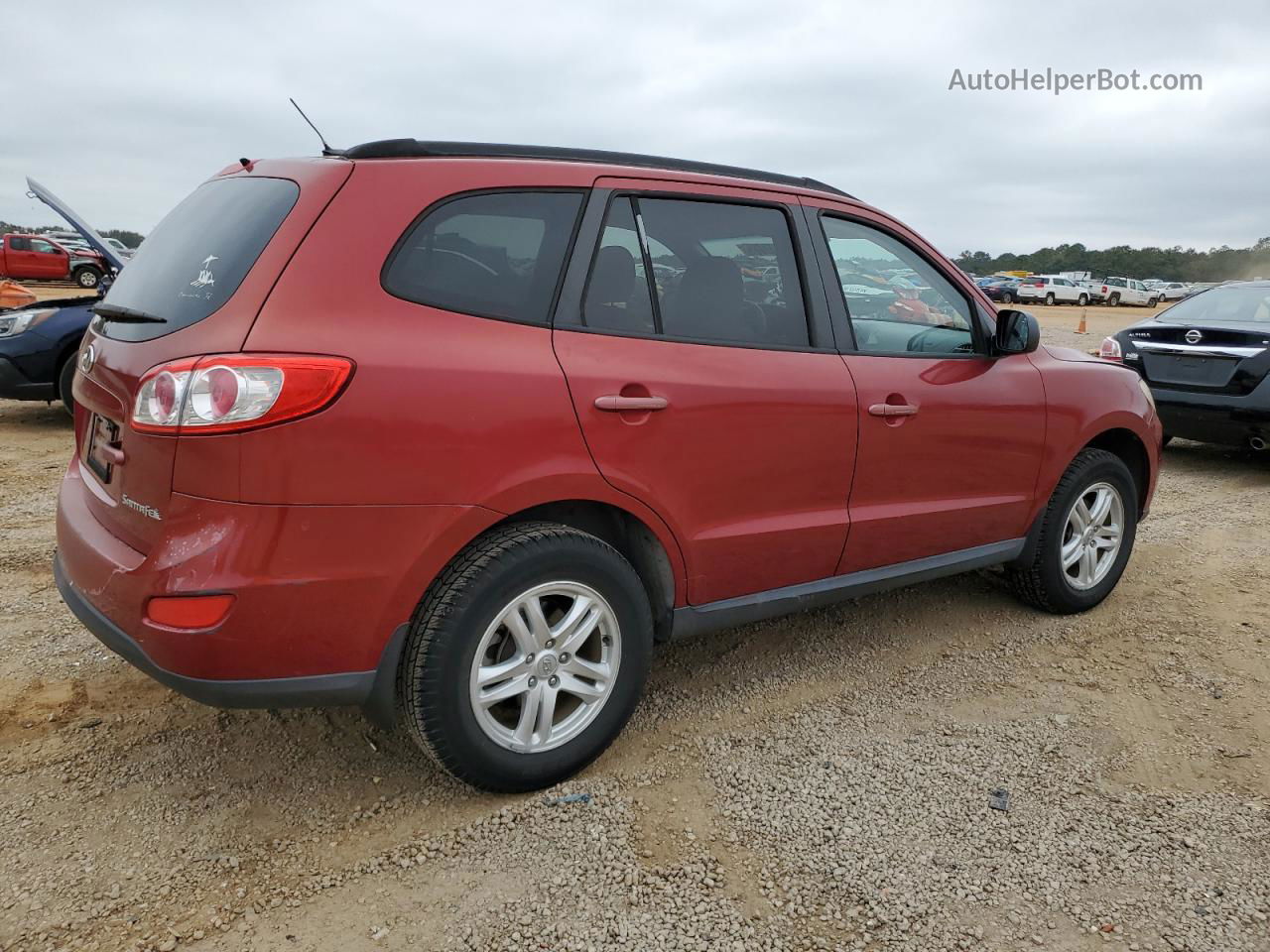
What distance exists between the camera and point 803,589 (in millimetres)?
3312

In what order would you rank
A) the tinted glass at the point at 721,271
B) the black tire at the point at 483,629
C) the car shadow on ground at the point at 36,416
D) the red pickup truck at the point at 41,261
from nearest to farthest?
the black tire at the point at 483,629
the tinted glass at the point at 721,271
the car shadow on ground at the point at 36,416
the red pickup truck at the point at 41,261

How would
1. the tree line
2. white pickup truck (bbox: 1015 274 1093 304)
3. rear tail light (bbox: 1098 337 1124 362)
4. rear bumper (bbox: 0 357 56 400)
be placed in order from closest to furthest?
1. rear bumper (bbox: 0 357 56 400)
2. rear tail light (bbox: 1098 337 1124 362)
3. white pickup truck (bbox: 1015 274 1093 304)
4. the tree line

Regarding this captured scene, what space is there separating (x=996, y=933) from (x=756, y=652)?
1623 mm

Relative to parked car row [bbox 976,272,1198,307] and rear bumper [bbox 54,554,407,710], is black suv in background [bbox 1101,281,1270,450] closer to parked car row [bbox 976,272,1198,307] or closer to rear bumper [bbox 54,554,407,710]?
rear bumper [bbox 54,554,407,710]

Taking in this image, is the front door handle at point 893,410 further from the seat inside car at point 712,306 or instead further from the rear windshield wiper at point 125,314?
the rear windshield wiper at point 125,314

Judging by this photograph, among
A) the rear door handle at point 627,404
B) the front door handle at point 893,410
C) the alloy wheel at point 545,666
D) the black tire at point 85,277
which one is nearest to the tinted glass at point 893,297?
the front door handle at point 893,410

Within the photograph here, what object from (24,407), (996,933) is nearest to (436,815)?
(996,933)

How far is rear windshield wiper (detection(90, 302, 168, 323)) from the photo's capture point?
246 cm

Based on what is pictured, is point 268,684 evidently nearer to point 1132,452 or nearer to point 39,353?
point 1132,452

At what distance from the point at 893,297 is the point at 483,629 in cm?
207

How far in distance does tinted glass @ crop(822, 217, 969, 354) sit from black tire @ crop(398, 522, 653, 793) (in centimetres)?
→ 133

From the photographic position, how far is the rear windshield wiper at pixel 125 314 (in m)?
2.46

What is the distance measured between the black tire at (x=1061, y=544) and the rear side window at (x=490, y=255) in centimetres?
254

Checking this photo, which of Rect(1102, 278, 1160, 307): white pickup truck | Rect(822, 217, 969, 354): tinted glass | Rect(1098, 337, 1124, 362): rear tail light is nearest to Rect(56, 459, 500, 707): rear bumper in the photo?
Rect(822, 217, 969, 354): tinted glass
